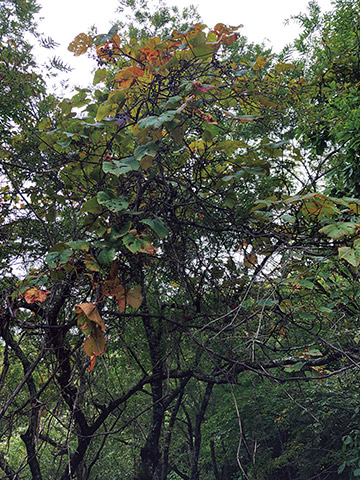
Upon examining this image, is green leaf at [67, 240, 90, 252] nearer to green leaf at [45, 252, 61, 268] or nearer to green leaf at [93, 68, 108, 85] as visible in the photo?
green leaf at [45, 252, 61, 268]

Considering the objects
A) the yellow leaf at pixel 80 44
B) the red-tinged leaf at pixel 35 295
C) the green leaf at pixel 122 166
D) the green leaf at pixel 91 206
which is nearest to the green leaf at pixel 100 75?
the yellow leaf at pixel 80 44

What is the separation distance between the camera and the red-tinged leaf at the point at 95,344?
122cm

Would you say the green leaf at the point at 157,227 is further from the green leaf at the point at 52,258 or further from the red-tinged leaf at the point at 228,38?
the red-tinged leaf at the point at 228,38

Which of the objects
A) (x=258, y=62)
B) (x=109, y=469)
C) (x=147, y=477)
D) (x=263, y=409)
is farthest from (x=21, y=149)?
(x=109, y=469)

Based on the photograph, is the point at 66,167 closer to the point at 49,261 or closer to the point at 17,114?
the point at 49,261

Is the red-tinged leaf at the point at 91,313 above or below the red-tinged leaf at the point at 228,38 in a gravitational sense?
below

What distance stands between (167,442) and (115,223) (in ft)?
26.2

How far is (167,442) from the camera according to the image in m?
8.08

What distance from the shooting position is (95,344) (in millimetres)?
1235

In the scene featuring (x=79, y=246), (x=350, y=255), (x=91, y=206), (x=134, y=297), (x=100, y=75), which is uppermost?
(x=100, y=75)

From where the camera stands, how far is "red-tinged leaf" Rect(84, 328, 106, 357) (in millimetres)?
1221

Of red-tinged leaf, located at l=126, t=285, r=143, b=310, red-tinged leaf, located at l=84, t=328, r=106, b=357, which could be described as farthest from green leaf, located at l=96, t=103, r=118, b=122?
red-tinged leaf, located at l=84, t=328, r=106, b=357

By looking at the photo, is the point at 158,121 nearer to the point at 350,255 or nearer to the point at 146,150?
the point at 146,150

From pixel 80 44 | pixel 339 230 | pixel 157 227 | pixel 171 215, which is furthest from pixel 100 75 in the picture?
pixel 339 230
